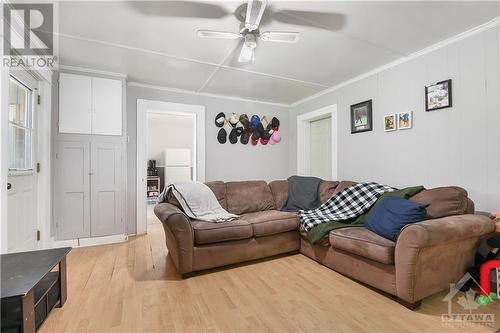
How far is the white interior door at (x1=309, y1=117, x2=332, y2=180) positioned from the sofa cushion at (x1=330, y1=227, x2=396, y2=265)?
6.73ft

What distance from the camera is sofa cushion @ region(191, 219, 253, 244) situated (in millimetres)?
2328

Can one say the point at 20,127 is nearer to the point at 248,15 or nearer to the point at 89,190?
the point at 89,190

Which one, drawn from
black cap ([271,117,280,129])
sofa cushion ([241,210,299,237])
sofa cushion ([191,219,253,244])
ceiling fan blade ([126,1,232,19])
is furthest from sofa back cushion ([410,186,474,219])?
black cap ([271,117,280,129])

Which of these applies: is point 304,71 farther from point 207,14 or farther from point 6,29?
point 6,29

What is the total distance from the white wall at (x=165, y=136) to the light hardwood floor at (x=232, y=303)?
17.0ft

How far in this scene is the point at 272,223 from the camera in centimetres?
270

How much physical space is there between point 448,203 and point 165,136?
7075 millimetres

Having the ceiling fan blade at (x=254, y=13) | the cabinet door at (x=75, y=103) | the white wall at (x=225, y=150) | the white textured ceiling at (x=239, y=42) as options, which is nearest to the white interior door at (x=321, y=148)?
the white wall at (x=225, y=150)

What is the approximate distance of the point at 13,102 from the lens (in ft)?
7.54

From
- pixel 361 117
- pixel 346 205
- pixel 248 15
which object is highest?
pixel 248 15

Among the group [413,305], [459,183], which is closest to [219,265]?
[413,305]

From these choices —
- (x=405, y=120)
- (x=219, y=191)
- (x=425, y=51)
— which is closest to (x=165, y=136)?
(x=219, y=191)

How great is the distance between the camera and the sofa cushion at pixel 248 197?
320 cm

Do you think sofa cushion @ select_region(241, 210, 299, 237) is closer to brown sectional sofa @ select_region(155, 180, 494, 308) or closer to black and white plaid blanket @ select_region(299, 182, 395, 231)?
brown sectional sofa @ select_region(155, 180, 494, 308)
